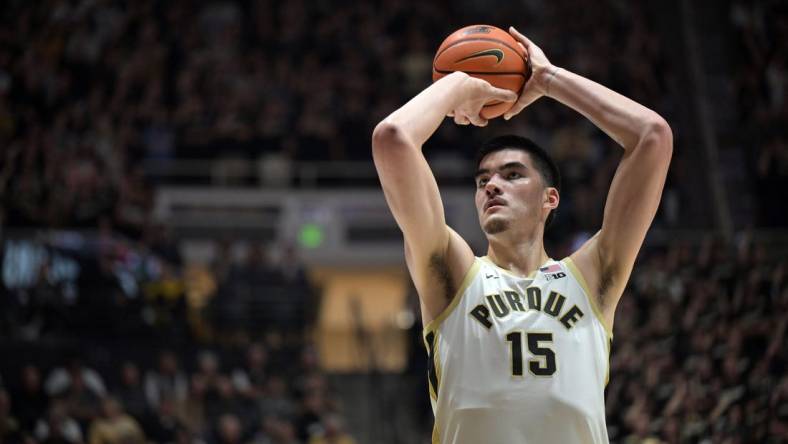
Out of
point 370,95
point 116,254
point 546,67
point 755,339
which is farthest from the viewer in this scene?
point 370,95

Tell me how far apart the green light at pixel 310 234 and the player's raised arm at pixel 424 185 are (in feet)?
47.5

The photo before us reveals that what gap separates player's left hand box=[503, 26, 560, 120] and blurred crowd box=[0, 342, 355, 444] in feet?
27.4

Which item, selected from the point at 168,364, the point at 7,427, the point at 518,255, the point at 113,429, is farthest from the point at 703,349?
the point at 7,427

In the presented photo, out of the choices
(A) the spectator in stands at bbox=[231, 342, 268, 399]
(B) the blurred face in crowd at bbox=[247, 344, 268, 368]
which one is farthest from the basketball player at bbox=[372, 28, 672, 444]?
(B) the blurred face in crowd at bbox=[247, 344, 268, 368]

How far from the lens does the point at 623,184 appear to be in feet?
13.6

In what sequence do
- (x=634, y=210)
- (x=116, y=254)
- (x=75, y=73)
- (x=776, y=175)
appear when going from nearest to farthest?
1. (x=634, y=210)
2. (x=776, y=175)
3. (x=116, y=254)
4. (x=75, y=73)

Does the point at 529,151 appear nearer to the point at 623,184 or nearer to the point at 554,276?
the point at 623,184

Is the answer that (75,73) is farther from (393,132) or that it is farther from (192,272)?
(393,132)

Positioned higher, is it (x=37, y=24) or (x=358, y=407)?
(x=37, y=24)

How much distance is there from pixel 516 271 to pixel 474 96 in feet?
2.36

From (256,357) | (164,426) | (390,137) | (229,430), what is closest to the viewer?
(390,137)

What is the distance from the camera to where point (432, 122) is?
396 centimetres

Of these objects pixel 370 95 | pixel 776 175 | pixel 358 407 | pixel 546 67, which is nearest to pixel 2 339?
pixel 358 407

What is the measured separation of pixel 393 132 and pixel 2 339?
34.3ft
